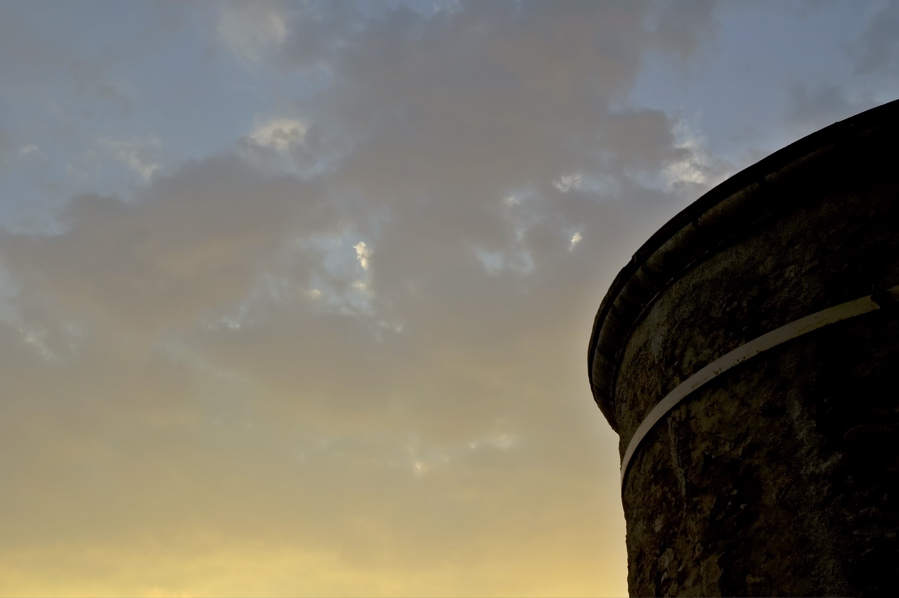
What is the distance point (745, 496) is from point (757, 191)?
5.37 feet

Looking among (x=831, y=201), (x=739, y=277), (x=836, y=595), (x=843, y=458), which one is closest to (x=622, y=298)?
(x=739, y=277)

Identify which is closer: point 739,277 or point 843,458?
point 843,458

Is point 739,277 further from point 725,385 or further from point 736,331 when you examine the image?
point 725,385

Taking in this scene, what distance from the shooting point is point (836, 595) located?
11.2ft

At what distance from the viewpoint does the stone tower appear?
11.8 feet

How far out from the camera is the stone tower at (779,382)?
141 inches

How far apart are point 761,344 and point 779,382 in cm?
22

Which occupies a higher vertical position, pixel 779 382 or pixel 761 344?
pixel 761 344

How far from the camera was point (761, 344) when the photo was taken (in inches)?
162

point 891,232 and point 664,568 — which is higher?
point 891,232

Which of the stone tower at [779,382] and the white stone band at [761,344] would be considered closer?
the stone tower at [779,382]

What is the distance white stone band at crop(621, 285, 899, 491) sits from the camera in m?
3.83

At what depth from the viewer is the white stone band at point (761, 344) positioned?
3.83m

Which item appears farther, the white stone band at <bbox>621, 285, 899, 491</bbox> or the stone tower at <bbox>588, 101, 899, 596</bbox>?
the white stone band at <bbox>621, 285, 899, 491</bbox>
